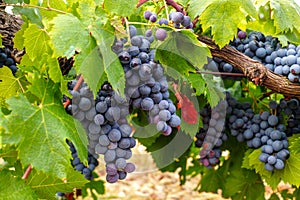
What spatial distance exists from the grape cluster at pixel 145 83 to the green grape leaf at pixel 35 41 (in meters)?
0.24

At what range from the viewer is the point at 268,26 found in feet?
5.23

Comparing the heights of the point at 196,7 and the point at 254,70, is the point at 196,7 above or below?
above

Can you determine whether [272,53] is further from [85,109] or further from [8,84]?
[8,84]

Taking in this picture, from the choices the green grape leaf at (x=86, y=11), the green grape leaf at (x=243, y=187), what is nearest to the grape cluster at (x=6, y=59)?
the green grape leaf at (x=86, y=11)

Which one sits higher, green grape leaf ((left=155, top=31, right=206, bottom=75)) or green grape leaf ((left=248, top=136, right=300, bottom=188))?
green grape leaf ((left=155, top=31, right=206, bottom=75))

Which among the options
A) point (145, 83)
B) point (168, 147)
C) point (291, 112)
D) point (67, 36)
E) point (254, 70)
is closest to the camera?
point (67, 36)

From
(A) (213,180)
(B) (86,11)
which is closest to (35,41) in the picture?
(B) (86,11)

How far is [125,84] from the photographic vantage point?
1082 millimetres

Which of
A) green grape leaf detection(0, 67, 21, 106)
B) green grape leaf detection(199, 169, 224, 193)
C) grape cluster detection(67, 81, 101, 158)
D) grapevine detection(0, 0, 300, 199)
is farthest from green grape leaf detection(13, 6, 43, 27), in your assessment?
green grape leaf detection(199, 169, 224, 193)

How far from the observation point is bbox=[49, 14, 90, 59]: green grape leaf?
3.07 feet

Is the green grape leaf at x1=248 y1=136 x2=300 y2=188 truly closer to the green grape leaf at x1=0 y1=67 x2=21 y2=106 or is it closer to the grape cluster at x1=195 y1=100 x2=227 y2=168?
the grape cluster at x1=195 y1=100 x2=227 y2=168

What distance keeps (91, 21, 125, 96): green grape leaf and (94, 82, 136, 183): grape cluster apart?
0.31 ft

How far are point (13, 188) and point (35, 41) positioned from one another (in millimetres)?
391

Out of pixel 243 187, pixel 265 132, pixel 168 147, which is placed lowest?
pixel 243 187
